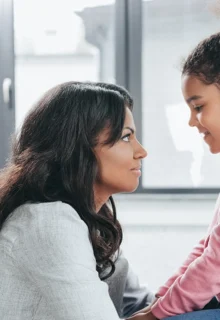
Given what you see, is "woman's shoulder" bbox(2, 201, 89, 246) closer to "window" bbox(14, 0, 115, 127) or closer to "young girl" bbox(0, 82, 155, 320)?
"young girl" bbox(0, 82, 155, 320)

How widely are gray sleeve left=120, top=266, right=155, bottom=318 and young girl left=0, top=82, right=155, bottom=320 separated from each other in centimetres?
27

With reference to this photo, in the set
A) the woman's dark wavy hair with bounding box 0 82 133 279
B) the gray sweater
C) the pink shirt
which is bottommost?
the pink shirt

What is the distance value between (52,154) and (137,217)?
58.7 inches

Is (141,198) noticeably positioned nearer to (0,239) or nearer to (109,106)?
(109,106)

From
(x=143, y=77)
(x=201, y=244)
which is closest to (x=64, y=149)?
(x=201, y=244)

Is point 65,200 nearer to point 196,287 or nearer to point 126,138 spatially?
point 126,138

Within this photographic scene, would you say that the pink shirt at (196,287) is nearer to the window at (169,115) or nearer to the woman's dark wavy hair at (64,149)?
the woman's dark wavy hair at (64,149)

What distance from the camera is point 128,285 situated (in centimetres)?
165

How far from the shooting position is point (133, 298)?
165 cm

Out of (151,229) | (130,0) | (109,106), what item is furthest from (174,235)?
(109,106)

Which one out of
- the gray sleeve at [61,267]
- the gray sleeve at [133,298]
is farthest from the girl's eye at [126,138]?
the gray sleeve at [133,298]

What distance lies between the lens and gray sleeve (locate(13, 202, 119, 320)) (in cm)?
99

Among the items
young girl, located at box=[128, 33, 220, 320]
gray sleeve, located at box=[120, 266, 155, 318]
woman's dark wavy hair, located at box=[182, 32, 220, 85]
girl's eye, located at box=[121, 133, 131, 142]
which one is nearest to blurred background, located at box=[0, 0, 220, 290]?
gray sleeve, located at box=[120, 266, 155, 318]

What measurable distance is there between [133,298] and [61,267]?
0.72 meters
